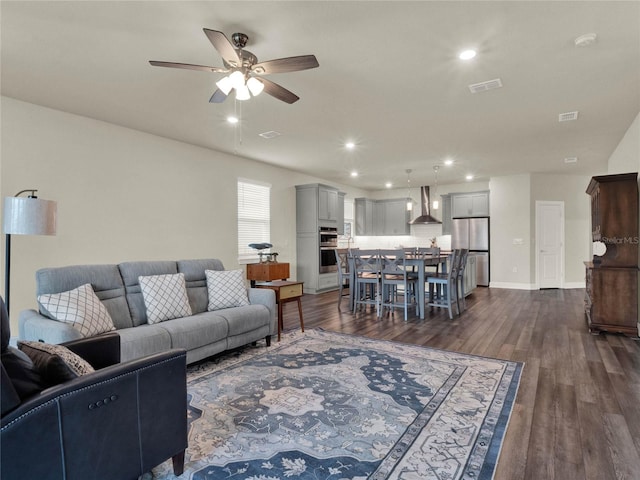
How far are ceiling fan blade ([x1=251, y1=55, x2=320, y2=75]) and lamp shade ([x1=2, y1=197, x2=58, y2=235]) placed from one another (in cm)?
195

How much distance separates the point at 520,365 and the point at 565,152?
4647mm

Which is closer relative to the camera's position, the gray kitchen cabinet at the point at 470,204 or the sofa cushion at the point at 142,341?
the sofa cushion at the point at 142,341

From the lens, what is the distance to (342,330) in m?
4.51

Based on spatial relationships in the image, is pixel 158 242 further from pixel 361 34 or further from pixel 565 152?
pixel 565 152

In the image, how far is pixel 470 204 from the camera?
29.0 ft

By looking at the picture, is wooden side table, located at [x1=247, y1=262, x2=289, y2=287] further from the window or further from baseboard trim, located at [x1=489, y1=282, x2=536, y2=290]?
baseboard trim, located at [x1=489, y1=282, x2=536, y2=290]

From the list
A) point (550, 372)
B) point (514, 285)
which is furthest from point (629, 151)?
point (514, 285)

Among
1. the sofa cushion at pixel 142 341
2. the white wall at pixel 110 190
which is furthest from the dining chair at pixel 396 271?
the sofa cushion at pixel 142 341

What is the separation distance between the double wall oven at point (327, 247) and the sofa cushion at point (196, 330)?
445cm

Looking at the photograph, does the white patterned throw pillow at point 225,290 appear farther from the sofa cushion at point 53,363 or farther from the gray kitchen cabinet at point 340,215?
the gray kitchen cabinet at point 340,215

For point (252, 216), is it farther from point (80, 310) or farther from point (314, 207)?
point (80, 310)

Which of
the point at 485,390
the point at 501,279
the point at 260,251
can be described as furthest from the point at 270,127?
the point at 501,279

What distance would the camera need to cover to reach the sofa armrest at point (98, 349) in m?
1.95

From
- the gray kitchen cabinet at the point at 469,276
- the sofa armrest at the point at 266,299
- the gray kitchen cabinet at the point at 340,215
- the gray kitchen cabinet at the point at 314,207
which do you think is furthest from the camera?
the gray kitchen cabinet at the point at 340,215
